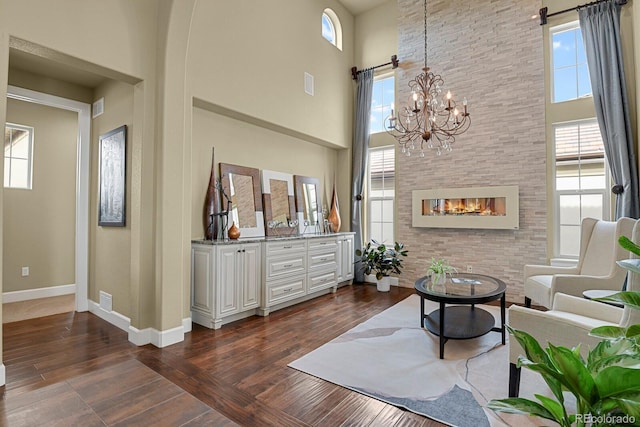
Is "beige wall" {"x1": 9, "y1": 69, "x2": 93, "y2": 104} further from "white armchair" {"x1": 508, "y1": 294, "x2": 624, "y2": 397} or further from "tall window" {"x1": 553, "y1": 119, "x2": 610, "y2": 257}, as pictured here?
"tall window" {"x1": 553, "y1": 119, "x2": 610, "y2": 257}

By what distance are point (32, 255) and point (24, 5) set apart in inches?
157

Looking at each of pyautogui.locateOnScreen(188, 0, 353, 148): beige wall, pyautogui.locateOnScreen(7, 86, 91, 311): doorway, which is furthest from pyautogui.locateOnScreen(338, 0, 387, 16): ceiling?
pyautogui.locateOnScreen(7, 86, 91, 311): doorway

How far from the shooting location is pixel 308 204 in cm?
579

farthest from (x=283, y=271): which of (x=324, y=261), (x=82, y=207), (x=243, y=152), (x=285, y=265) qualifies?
(x=82, y=207)

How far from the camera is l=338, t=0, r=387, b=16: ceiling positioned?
6.39 metres

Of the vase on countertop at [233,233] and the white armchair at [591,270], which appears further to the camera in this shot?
the vase on countertop at [233,233]

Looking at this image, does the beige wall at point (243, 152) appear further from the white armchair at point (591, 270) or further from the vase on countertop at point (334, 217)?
the white armchair at point (591, 270)

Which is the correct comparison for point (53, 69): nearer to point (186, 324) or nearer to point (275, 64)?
point (275, 64)

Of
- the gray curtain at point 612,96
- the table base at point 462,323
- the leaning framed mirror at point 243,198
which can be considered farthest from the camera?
the leaning framed mirror at point 243,198

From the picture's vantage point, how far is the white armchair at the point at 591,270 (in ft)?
10.8

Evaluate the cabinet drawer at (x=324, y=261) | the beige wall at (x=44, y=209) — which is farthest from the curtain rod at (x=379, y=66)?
the beige wall at (x=44, y=209)

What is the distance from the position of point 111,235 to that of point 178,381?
2.23 meters

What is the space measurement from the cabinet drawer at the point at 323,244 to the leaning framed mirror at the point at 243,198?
0.77 metres

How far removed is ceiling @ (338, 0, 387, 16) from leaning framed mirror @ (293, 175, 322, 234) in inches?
140
